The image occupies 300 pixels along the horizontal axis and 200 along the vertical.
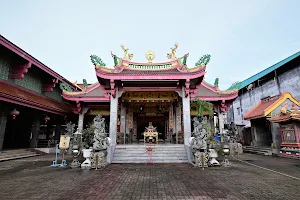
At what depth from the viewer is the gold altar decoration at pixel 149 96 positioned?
1210cm

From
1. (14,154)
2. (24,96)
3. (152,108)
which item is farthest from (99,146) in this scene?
(152,108)

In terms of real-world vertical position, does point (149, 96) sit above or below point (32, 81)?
below

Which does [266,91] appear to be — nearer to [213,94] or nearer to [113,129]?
[213,94]

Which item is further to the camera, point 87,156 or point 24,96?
point 24,96

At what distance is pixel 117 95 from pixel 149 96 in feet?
10.0

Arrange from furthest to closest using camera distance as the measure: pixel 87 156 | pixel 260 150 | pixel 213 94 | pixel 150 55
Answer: pixel 213 94 < pixel 260 150 < pixel 150 55 < pixel 87 156

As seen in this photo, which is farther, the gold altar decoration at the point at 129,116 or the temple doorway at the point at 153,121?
the temple doorway at the point at 153,121

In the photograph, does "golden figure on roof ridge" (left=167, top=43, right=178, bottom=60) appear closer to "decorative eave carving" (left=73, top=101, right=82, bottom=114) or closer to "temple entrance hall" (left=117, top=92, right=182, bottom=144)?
"temple entrance hall" (left=117, top=92, right=182, bottom=144)

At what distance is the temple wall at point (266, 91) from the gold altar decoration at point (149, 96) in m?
14.0

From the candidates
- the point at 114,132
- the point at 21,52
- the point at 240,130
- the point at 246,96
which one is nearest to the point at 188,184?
the point at 114,132

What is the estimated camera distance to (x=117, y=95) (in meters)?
10.0

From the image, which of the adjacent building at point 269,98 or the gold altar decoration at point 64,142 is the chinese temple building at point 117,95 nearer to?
the gold altar decoration at point 64,142

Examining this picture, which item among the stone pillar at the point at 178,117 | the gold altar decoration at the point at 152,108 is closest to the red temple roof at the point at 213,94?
the stone pillar at the point at 178,117

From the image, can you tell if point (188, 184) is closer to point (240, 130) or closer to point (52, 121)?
point (52, 121)
